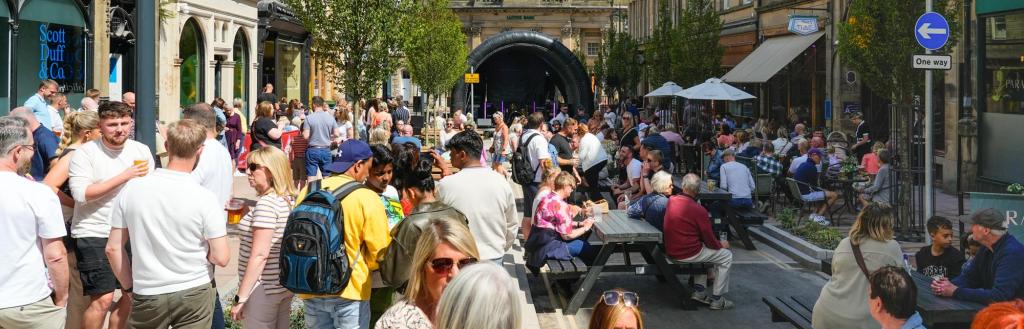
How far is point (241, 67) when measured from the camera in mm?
28469

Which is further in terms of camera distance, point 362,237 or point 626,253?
point 626,253

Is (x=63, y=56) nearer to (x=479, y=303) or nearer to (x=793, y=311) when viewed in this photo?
(x=793, y=311)

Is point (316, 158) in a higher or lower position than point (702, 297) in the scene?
higher

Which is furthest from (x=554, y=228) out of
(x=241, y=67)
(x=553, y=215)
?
(x=241, y=67)

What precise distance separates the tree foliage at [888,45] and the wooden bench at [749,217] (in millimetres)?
3133

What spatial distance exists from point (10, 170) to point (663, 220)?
19.9 feet

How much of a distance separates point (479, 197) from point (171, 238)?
8.20ft

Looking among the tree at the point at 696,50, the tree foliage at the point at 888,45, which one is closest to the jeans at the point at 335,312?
the tree foliage at the point at 888,45

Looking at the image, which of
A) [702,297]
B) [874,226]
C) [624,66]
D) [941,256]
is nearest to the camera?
[874,226]

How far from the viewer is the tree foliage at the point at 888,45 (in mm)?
14586

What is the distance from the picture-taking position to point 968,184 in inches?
766

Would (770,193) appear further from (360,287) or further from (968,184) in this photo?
(360,287)

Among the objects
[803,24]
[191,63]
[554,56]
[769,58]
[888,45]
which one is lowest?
[888,45]

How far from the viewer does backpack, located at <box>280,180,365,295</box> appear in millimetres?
5547
